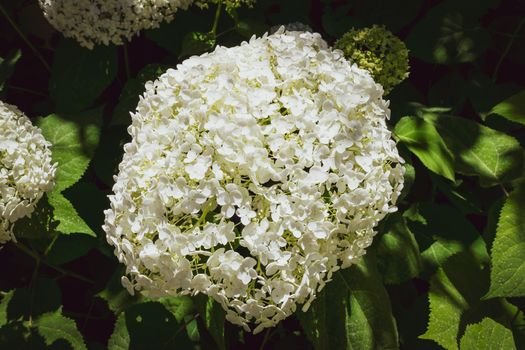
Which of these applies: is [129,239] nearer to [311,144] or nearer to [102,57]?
[311,144]

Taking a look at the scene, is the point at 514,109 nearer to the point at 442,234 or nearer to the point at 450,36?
the point at 442,234

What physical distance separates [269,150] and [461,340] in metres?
0.85

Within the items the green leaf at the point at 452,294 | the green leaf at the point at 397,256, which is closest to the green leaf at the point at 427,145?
the green leaf at the point at 397,256

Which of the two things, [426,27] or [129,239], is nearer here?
[129,239]

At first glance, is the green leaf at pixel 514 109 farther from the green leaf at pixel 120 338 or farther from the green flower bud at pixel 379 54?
the green leaf at pixel 120 338

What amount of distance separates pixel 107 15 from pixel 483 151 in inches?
61.1

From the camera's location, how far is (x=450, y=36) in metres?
2.61

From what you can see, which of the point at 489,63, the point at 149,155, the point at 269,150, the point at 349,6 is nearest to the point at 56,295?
the point at 149,155

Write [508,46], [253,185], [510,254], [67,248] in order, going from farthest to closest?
[508,46] → [67,248] → [510,254] → [253,185]

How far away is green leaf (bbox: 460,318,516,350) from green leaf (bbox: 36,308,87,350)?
129cm

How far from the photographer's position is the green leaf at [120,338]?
1.96 m

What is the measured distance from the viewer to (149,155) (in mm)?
1532

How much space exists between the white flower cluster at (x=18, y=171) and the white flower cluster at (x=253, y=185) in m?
0.50

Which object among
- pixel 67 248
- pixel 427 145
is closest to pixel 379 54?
pixel 427 145
